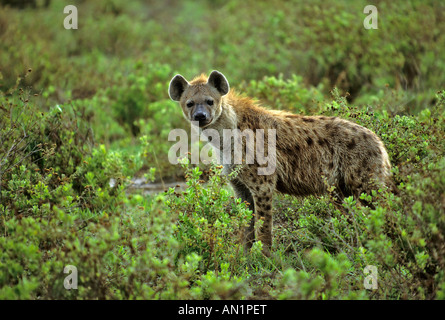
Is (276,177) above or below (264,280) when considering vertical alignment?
above

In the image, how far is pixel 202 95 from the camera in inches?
165

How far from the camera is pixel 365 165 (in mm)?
3791

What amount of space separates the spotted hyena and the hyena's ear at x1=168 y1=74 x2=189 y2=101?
0.05 metres

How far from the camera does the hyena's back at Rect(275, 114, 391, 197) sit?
3.81 m

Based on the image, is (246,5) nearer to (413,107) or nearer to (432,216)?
(413,107)

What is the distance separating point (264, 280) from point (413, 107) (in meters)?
3.85

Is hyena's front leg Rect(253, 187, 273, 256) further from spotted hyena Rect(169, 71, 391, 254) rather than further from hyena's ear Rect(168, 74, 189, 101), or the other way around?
hyena's ear Rect(168, 74, 189, 101)

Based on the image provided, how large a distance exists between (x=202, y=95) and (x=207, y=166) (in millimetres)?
1170

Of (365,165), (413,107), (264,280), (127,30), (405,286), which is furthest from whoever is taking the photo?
(127,30)

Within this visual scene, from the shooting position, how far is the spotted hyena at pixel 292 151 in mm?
3834

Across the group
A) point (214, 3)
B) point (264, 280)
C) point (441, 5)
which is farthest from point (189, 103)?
point (214, 3)

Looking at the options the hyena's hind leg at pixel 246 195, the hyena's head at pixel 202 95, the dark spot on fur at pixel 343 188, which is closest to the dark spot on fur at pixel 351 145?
the dark spot on fur at pixel 343 188

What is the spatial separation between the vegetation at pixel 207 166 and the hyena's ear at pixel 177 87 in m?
0.43

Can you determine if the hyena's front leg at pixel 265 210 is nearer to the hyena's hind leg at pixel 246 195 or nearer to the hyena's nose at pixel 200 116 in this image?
the hyena's hind leg at pixel 246 195
